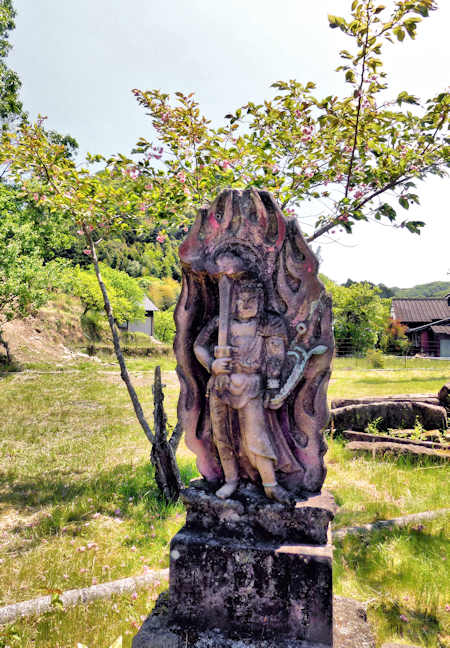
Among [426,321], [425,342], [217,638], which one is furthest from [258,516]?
[426,321]

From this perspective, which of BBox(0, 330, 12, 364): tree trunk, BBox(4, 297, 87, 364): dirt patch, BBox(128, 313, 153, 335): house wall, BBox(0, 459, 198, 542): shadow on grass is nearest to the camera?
BBox(0, 459, 198, 542): shadow on grass

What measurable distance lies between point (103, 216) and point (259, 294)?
329 cm

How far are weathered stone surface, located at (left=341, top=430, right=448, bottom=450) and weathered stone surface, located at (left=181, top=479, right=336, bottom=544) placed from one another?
14.8 feet

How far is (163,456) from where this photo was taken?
4.83 metres

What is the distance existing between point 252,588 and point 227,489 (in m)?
0.54

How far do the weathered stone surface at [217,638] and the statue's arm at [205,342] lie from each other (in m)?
1.46

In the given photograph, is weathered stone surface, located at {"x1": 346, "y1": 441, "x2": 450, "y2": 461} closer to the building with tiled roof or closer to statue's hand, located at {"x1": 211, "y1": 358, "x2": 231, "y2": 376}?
statue's hand, located at {"x1": 211, "y1": 358, "x2": 231, "y2": 376}

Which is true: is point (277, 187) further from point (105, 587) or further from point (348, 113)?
point (105, 587)

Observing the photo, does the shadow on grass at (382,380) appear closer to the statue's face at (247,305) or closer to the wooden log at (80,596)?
the wooden log at (80,596)

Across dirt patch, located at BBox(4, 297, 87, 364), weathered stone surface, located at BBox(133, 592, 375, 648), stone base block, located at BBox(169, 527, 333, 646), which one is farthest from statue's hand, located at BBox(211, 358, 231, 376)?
Answer: dirt patch, located at BBox(4, 297, 87, 364)

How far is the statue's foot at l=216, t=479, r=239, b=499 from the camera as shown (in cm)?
257

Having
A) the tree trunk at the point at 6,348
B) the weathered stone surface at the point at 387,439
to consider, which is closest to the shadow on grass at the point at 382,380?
the weathered stone surface at the point at 387,439

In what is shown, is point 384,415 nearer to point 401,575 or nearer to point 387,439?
point 387,439

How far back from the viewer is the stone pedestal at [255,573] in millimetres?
2254
